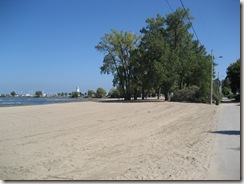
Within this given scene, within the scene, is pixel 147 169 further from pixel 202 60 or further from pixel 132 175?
pixel 202 60

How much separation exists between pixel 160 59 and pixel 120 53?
49.4 feet

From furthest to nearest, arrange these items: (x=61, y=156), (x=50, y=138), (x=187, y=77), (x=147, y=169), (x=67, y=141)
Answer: (x=187, y=77) → (x=50, y=138) → (x=67, y=141) → (x=61, y=156) → (x=147, y=169)

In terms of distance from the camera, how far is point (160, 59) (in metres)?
45.4

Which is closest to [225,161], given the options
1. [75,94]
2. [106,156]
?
[106,156]

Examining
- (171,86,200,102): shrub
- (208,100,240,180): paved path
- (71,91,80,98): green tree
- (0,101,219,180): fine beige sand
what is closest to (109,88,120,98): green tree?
(71,91,80,98): green tree

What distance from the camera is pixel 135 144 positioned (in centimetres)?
999

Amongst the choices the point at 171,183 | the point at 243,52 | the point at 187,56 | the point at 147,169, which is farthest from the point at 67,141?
the point at 187,56

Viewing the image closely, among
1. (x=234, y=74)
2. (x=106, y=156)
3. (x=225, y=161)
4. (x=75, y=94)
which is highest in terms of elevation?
(x=234, y=74)

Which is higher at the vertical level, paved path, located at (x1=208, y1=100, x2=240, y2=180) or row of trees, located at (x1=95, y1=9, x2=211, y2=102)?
row of trees, located at (x1=95, y1=9, x2=211, y2=102)

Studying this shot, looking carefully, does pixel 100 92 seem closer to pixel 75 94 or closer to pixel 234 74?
pixel 75 94

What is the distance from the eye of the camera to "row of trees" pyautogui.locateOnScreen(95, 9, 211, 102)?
45406 millimetres

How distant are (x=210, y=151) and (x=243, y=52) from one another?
280 cm

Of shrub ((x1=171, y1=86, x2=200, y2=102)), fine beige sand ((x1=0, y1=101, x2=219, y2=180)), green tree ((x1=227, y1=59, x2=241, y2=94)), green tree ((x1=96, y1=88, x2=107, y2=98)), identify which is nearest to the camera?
fine beige sand ((x1=0, y1=101, x2=219, y2=180))

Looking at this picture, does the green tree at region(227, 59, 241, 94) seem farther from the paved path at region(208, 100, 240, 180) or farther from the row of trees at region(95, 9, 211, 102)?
the paved path at region(208, 100, 240, 180)
